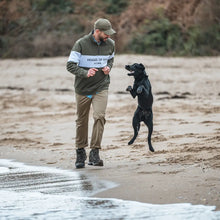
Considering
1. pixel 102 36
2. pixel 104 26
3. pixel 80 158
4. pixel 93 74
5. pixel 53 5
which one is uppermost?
pixel 53 5

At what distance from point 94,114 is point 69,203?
5.10 feet

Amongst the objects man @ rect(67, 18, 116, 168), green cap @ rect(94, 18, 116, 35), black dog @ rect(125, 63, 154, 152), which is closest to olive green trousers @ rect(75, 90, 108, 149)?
man @ rect(67, 18, 116, 168)

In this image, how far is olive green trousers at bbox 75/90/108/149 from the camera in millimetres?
6688

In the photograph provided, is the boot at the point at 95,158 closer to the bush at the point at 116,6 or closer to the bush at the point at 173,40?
the bush at the point at 173,40

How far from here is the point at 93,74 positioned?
20.9ft

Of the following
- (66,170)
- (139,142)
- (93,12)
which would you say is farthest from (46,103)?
(93,12)

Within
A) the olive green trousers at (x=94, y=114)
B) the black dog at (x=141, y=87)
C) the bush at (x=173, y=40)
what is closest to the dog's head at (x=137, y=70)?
the black dog at (x=141, y=87)

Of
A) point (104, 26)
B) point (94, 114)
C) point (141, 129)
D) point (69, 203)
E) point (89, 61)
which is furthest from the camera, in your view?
point (141, 129)

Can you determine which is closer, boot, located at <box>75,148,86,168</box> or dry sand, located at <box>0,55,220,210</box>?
dry sand, located at <box>0,55,220,210</box>

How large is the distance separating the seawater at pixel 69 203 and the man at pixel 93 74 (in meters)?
0.45

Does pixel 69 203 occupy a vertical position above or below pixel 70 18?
below

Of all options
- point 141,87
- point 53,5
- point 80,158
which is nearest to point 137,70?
point 141,87

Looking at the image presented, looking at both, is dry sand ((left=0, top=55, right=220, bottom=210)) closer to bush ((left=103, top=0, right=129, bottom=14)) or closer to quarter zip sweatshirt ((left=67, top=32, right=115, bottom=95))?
quarter zip sweatshirt ((left=67, top=32, right=115, bottom=95))

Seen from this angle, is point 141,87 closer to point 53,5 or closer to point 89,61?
point 89,61
